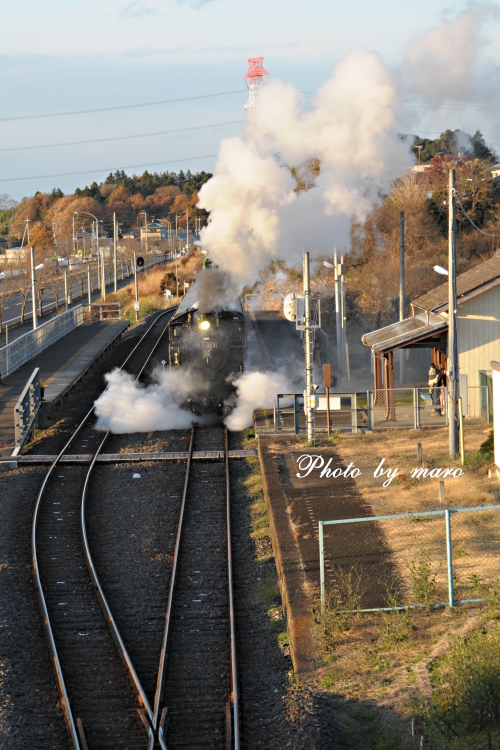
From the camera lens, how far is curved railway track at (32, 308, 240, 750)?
9.07m

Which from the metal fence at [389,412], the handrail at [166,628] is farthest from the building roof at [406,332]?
the handrail at [166,628]

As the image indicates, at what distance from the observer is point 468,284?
81.9 ft

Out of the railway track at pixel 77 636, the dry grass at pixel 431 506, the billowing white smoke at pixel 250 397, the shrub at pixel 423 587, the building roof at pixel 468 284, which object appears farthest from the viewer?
the billowing white smoke at pixel 250 397

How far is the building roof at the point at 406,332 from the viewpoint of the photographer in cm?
2464

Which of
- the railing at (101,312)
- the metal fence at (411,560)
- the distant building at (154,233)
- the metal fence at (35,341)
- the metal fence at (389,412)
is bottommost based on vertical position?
the metal fence at (411,560)

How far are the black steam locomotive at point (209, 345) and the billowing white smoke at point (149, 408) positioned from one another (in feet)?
1.38

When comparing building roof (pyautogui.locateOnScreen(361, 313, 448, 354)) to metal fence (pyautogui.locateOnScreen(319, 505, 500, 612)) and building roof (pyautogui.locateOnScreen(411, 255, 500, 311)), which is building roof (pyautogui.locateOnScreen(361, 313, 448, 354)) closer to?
building roof (pyautogui.locateOnScreen(411, 255, 500, 311))

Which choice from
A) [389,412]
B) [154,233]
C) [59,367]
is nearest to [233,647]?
[389,412]

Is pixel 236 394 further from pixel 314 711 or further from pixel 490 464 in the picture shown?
pixel 314 711

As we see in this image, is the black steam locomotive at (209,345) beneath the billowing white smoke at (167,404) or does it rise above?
above

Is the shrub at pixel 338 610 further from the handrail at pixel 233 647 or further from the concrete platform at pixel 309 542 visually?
the handrail at pixel 233 647

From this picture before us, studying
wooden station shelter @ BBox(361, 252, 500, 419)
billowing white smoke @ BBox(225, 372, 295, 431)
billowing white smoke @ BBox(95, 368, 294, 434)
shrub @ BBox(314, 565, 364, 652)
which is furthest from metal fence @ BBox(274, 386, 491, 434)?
shrub @ BBox(314, 565, 364, 652)

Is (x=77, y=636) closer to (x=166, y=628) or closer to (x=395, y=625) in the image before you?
(x=166, y=628)

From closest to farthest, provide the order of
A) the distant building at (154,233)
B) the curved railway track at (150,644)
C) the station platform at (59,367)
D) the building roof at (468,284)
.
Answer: the curved railway track at (150,644) → the building roof at (468,284) → the station platform at (59,367) → the distant building at (154,233)
